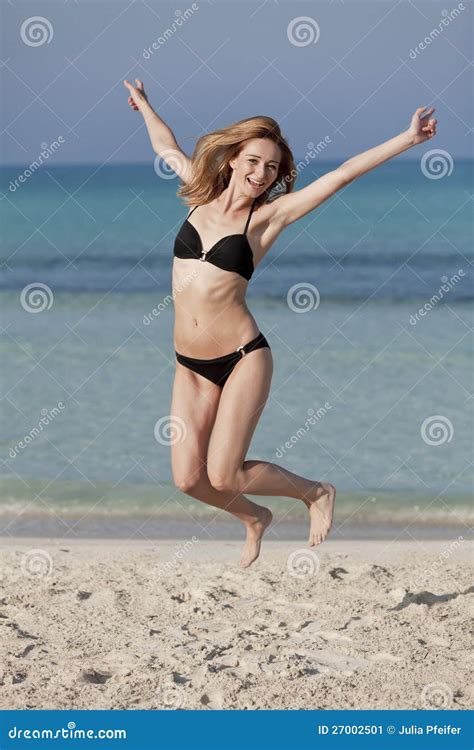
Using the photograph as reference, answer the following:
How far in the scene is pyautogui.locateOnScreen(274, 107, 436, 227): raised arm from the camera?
516 cm

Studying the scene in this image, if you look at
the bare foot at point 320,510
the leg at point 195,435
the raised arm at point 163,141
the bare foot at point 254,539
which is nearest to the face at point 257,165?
the raised arm at point 163,141

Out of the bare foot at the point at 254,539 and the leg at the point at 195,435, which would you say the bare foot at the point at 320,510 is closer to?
the bare foot at the point at 254,539

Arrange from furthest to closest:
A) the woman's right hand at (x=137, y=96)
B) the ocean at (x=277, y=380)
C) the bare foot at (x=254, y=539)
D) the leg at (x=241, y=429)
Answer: the ocean at (x=277, y=380), the bare foot at (x=254, y=539), the woman's right hand at (x=137, y=96), the leg at (x=241, y=429)

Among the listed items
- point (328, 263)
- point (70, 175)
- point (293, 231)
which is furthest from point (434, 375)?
point (70, 175)

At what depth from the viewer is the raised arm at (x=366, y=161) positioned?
5160mm

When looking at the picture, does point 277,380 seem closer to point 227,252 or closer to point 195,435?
point 195,435

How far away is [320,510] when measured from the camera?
604cm

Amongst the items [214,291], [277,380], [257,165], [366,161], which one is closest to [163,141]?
[257,165]

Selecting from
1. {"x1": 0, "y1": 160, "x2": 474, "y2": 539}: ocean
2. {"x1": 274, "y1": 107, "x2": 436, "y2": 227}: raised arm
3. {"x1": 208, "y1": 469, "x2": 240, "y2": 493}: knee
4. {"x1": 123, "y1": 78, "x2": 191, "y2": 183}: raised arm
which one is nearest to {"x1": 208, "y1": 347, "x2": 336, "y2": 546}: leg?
{"x1": 208, "y1": 469, "x2": 240, "y2": 493}: knee

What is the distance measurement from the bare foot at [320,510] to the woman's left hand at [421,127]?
1866mm

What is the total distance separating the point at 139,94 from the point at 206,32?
26.3 m

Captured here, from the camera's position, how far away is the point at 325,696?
18.5ft

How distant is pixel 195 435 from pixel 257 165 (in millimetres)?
1328

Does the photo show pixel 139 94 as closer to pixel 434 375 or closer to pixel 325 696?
pixel 325 696
